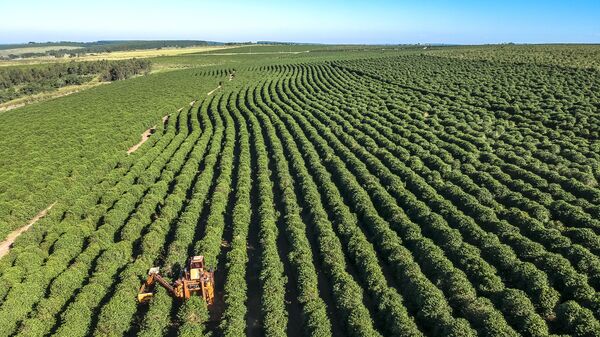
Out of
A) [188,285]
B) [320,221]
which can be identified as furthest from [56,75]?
[188,285]

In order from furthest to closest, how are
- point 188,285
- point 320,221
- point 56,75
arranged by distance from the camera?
point 56,75 < point 320,221 < point 188,285

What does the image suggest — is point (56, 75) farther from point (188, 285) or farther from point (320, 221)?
point (188, 285)

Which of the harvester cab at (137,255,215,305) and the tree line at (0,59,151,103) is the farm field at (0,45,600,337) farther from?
the tree line at (0,59,151,103)

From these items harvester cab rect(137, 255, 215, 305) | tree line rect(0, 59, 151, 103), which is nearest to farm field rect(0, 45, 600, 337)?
harvester cab rect(137, 255, 215, 305)

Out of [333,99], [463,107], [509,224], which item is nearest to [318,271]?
[509,224]

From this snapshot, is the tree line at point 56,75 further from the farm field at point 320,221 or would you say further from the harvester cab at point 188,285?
the harvester cab at point 188,285

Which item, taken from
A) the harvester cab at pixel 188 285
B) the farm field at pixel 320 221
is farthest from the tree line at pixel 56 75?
the harvester cab at pixel 188 285

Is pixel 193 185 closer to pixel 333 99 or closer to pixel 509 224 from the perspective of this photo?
pixel 509 224

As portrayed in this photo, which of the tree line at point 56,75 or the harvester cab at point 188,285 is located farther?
the tree line at point 56,75
